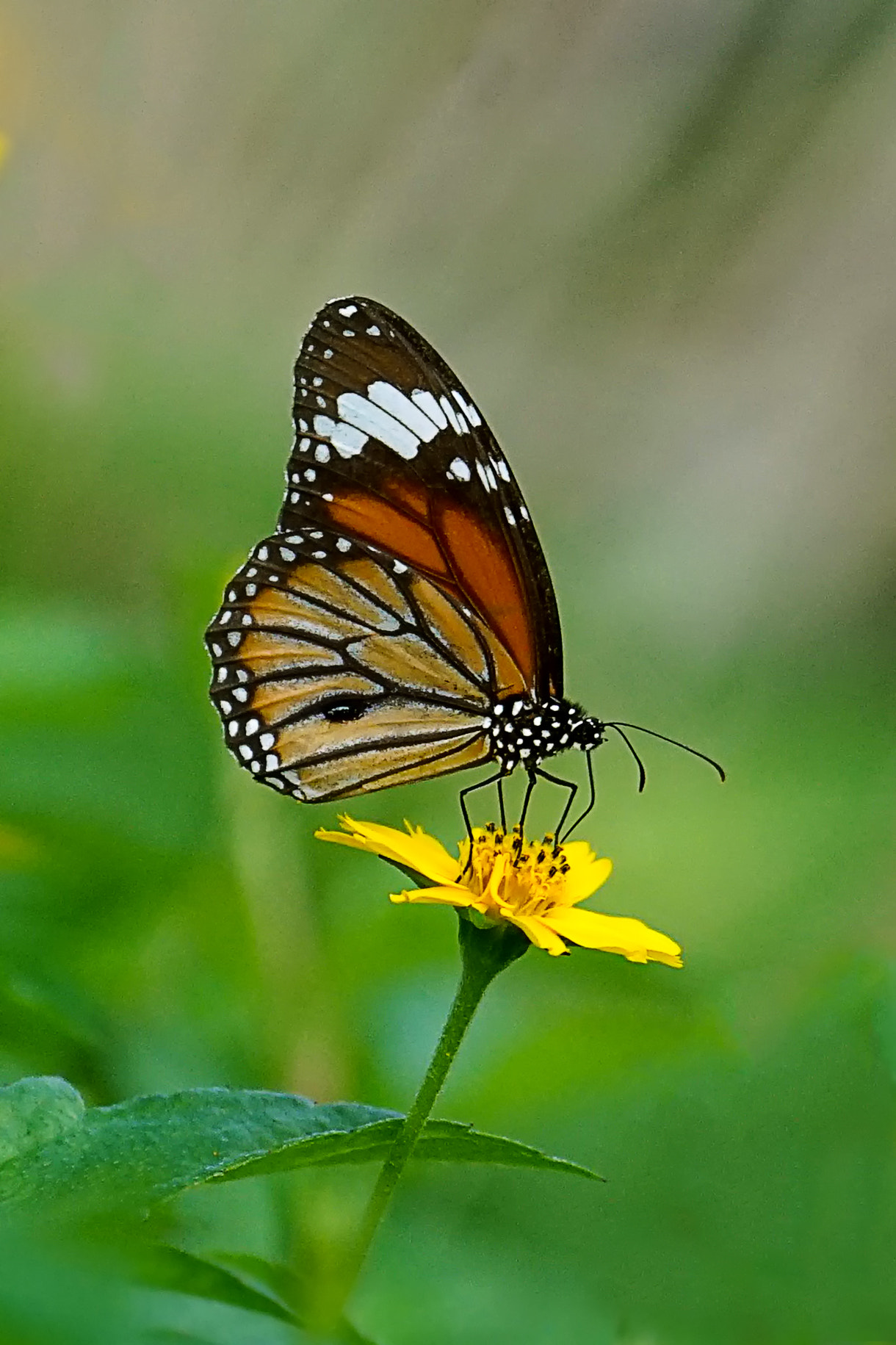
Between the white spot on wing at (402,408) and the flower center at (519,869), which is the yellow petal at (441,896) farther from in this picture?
the white spot on wing at (402,408)

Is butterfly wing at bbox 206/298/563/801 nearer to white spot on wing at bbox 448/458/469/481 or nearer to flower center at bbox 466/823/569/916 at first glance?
white spot on wing at bbox 448/458/469/481

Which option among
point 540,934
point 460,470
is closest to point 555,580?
point 460,470

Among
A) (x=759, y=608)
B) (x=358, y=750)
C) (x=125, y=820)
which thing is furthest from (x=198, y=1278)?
(x=759, y=608)

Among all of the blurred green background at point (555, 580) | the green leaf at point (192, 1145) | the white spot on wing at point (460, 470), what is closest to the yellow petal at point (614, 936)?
the blurred green background at point (555, 580)

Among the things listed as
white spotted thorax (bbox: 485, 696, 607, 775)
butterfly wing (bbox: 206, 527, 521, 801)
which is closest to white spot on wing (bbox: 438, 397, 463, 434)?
butterfly wing (bbox: 206, 527, 521, 801)

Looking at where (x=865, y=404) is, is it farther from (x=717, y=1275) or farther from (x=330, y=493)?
(x=717, y=1275)

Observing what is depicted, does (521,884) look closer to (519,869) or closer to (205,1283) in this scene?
(519,869)
